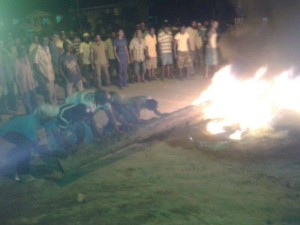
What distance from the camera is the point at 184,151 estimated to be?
907 centimetres

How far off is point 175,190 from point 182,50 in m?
9.28

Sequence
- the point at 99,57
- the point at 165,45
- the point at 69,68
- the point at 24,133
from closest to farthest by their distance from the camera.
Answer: the point at 24,133 → the point at 69,68 → the point at 99,57 → the point at 165,45

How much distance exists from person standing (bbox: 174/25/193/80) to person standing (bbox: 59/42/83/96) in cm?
448

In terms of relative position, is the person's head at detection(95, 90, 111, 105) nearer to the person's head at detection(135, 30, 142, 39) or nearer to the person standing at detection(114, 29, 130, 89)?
the person standing at detection(114, 29, 130, 89)

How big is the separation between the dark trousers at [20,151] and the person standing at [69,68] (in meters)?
4.41

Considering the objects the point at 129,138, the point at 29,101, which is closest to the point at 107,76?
the point at 29,101

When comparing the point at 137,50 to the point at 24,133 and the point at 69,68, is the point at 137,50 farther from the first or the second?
the point at 24,133

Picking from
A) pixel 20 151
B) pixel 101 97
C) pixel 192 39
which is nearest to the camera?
pixel 20 151

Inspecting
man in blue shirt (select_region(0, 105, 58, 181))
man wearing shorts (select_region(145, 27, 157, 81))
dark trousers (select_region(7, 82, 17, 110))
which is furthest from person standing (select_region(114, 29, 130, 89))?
man in blue shirt (select_region(0, 105, 58, 181))

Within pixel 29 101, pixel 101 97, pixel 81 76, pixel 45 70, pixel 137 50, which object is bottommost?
pixel 29 101

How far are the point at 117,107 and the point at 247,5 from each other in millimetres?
13392

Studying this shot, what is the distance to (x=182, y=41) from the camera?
51.6 ft

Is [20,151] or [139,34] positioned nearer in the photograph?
[20,151]

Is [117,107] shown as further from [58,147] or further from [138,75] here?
[138,75]
